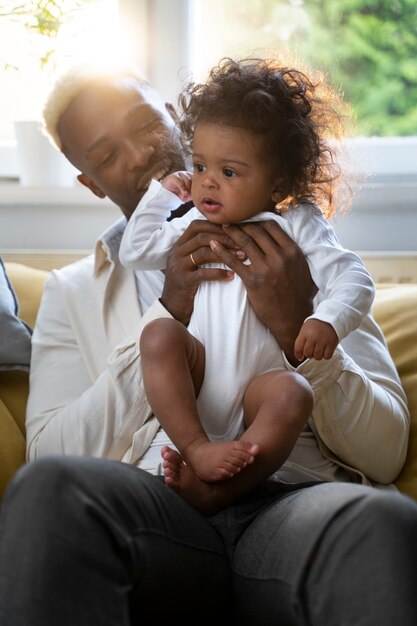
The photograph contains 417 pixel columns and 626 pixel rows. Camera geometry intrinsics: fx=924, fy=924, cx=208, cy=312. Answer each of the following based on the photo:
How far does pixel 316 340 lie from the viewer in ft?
4.34

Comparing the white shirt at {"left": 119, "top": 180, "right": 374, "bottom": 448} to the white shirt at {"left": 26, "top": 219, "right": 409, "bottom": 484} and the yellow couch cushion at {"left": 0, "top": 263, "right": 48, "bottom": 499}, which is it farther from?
the yellow couch cushion at {"left": 0, "top": 263, "right": 48, "bottom": 499}

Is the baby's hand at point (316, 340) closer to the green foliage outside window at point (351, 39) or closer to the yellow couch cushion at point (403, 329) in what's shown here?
the yellow couch cushion at point (403, 329)

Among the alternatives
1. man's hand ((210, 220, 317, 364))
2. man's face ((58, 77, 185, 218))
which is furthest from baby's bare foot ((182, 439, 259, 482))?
man's face ((58, 77, 185, 218))

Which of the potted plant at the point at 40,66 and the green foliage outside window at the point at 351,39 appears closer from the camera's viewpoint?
the potted plant at the point at 40,66

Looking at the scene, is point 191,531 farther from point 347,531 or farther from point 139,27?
point 139,27

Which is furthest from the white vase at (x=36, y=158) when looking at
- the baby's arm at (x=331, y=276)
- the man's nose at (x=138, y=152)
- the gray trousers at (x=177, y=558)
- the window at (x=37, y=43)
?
the gray trousers at (x=177, y=558)

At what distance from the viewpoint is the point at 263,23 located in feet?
8.71

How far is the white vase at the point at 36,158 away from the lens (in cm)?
262

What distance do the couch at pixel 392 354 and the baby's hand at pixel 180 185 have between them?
0.53m

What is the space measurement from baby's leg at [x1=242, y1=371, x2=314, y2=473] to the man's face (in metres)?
0.64

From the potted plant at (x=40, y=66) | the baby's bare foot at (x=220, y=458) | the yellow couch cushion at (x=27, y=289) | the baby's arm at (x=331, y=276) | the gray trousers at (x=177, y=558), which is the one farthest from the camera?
the potted plant at (x=40, y=66)

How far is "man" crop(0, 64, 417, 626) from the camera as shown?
3.11 feet

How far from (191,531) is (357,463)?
17.5 inches

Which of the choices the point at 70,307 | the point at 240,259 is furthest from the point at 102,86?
the point at 240,259
